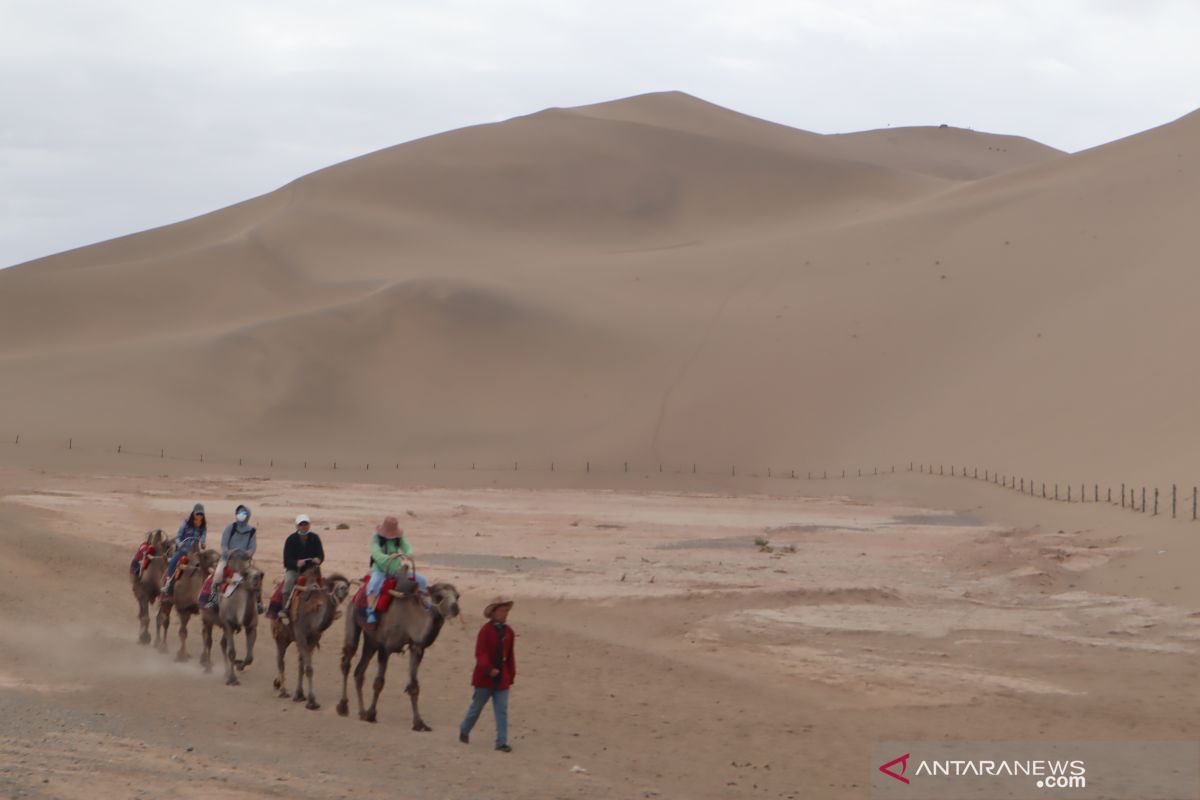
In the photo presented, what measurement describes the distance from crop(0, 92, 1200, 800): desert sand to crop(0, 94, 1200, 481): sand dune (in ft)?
0.92

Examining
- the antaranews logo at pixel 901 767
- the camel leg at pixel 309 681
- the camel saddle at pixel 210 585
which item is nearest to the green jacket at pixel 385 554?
the camel leg at pixel 309 681

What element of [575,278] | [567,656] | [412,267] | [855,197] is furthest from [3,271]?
[567,656]

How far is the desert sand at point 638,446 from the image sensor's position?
14.7 m

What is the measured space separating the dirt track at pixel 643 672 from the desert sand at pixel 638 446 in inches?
3.1

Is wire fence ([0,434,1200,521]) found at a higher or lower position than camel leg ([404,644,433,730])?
higher

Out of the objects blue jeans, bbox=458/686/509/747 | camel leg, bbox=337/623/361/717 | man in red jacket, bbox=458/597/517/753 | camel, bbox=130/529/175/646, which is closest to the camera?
man in red jacket, bbox=458/597/517/753

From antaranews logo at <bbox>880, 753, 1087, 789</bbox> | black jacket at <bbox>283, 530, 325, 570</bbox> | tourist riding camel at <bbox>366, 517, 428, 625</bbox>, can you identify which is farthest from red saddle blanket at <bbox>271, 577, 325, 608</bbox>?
antaranews logo at <bbox>880, 753, 1087, 789</bbox>

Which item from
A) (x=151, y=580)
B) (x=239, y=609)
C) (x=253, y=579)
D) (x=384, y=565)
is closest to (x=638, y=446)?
(x=151, y=580)

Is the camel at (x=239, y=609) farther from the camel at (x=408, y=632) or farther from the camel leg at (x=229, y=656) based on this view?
the camel at (x=408, y=632)

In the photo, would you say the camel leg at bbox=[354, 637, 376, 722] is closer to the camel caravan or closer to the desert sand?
the camel caravan

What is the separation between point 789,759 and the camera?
44.9 feet

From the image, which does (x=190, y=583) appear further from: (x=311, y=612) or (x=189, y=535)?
(x=311, y=612)

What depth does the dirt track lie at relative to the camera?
1253 cm

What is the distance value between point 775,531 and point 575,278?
48371mm
